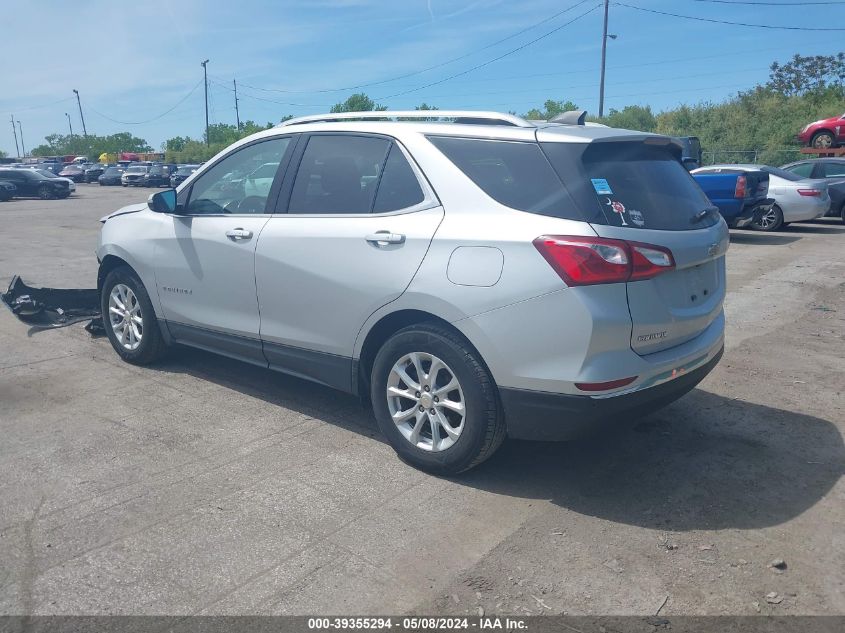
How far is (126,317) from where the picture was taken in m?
6.15

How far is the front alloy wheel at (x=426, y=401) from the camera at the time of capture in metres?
4.02

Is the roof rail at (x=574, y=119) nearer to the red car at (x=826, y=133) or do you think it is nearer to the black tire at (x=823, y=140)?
the red car at (x=826, y=133)

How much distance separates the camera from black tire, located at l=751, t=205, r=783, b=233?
16547 mm

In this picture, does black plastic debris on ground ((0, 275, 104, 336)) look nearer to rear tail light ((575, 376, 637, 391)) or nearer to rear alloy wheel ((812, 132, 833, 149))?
rear tail light ((575, 376, 637, 391))

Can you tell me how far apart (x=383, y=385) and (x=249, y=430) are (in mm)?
1084

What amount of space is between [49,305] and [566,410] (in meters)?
6.32

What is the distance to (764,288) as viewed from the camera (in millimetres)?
9875

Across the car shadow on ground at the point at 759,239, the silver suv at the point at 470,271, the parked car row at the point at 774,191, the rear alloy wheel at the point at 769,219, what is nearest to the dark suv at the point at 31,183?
the parked car row at the point at 774,191

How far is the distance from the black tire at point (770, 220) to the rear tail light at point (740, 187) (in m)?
1.82

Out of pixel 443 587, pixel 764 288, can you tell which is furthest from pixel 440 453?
pixel 764 288

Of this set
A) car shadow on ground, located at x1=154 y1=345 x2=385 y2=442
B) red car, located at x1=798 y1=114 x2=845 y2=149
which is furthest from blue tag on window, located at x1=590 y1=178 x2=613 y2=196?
red car, located at x1=798 y1=114 x2=845 y2=149

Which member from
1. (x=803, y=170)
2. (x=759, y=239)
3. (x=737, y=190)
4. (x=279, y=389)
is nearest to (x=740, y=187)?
(x=737, y=190)

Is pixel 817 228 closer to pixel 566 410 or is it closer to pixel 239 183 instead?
pixel 239 183

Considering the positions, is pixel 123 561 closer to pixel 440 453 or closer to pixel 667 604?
pixel 440 453
